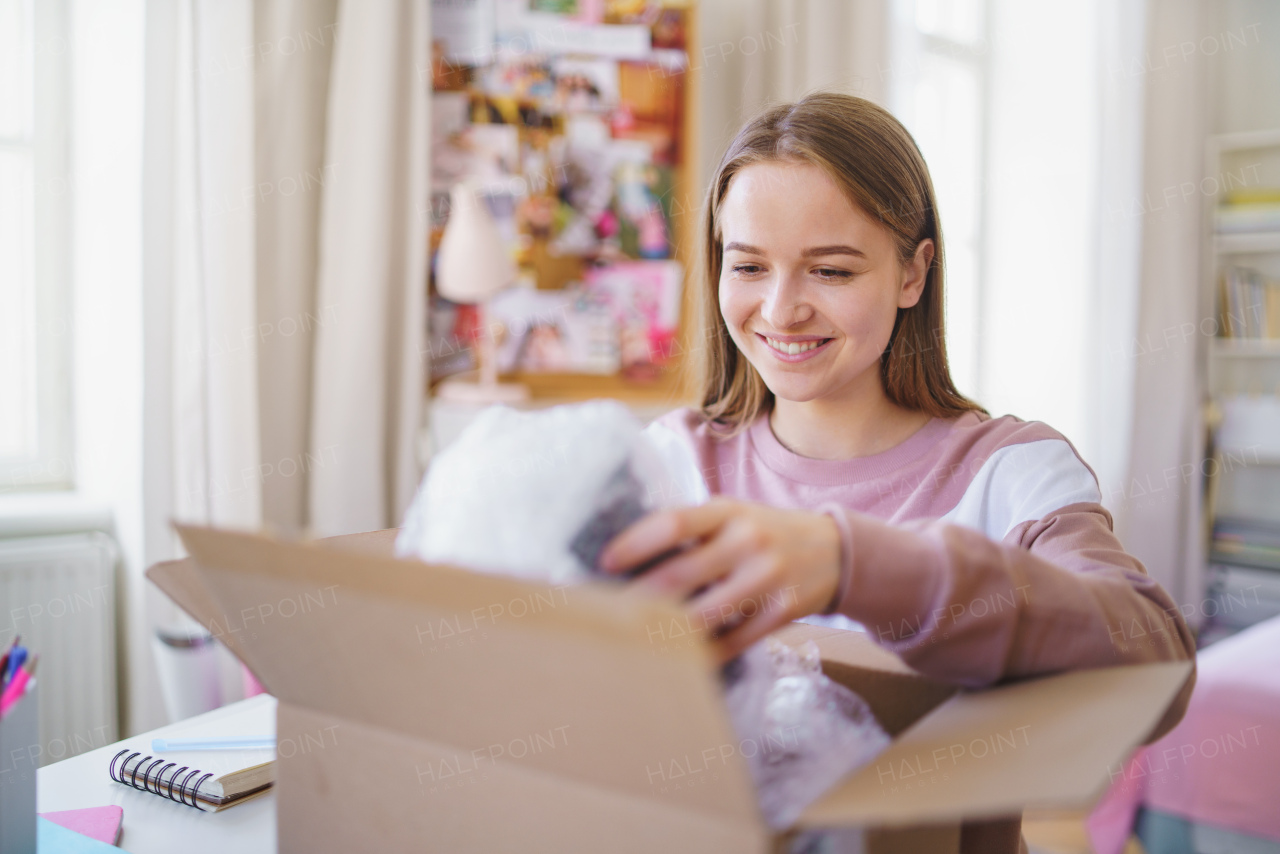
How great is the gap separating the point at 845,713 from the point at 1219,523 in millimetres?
3751

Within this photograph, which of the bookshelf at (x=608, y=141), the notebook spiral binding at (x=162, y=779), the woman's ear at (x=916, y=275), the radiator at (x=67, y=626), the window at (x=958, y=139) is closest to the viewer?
the notebook spiral binding at (x=162, y=779)

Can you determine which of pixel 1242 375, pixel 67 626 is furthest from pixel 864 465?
pixel 1242 375

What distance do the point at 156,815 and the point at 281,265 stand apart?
1.49 m

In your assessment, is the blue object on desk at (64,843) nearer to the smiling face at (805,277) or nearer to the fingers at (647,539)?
the fingers at (647,539)

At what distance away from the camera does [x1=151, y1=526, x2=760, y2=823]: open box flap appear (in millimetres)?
368

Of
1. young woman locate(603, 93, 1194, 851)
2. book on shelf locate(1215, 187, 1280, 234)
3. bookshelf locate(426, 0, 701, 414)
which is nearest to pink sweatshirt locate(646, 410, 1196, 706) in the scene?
young woman locate(603, 93, 1194, 851)

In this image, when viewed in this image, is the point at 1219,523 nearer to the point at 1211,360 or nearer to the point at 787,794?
the point at 1211,360

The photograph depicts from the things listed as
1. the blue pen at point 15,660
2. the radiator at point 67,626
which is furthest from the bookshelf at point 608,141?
the blue pen at point 15,660

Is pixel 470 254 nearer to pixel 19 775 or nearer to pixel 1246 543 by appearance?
pixel 19 775

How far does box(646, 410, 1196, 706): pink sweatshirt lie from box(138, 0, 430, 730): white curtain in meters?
1.17

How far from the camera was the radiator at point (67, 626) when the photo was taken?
172cm

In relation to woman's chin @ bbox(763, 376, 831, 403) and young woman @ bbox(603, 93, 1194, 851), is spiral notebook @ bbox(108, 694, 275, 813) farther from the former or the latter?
woman's chin @ bbox(763, 376, 831, 403)

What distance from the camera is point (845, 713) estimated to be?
1.93ft

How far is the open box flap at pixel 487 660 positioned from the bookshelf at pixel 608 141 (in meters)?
1.70
